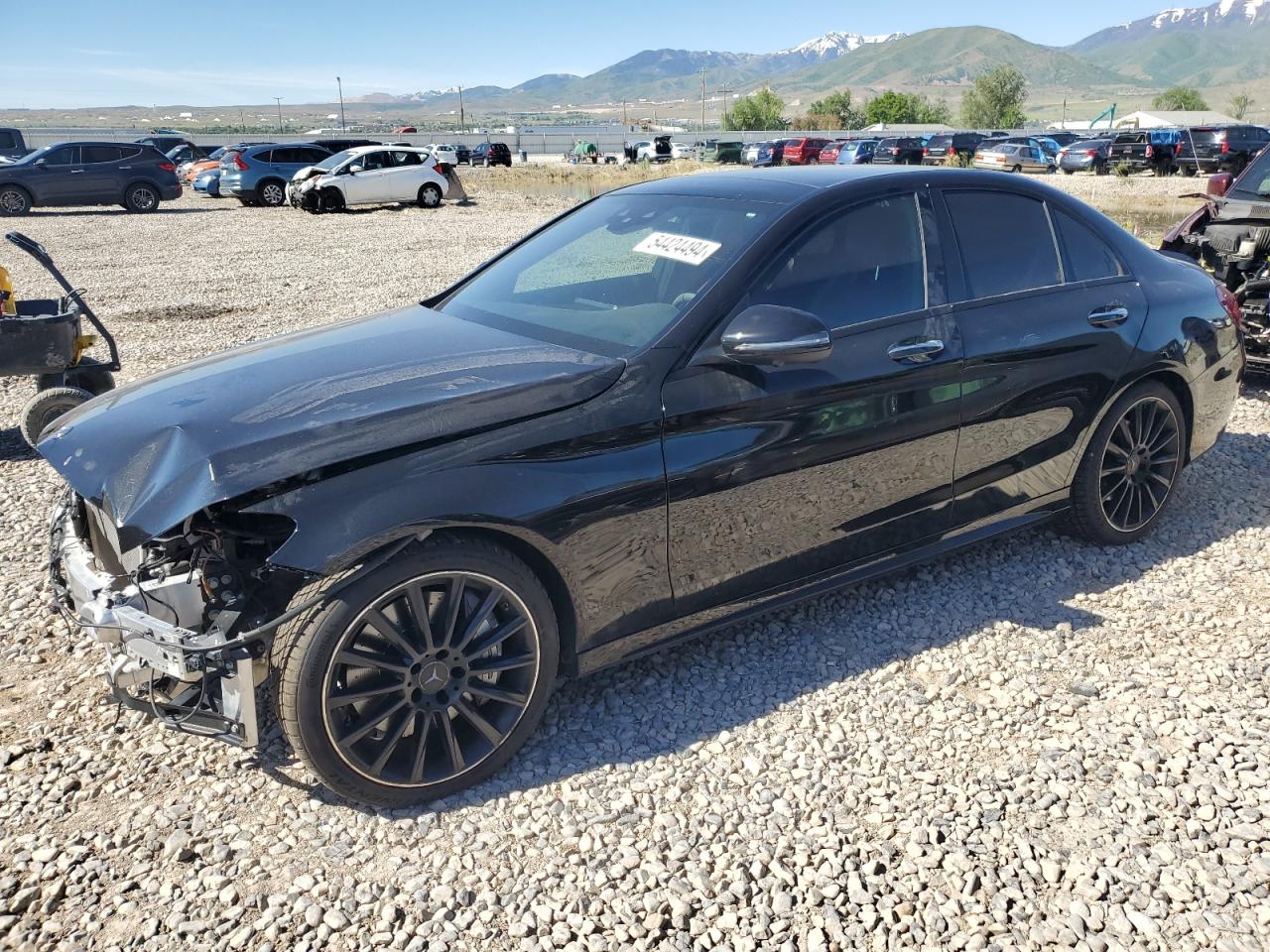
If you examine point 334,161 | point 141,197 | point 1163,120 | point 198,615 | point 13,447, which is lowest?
point 13,447

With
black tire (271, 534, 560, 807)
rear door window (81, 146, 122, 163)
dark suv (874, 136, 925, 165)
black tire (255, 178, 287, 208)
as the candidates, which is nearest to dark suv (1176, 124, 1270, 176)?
dark suv (874, 136, 925, 165)

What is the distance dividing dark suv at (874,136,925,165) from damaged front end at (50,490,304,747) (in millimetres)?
48062

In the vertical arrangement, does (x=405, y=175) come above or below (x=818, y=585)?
above

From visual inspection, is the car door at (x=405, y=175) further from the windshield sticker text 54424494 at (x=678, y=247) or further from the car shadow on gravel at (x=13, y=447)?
the windshield sticker text 54424494 at (x=678, y=247)

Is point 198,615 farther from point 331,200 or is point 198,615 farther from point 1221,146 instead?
point 1221,146

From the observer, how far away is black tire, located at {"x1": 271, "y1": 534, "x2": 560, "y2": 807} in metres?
2.61

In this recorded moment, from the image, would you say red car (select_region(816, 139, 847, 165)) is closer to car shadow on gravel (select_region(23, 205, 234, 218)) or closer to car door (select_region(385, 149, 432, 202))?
car door (select_region(385, 149, 432, 202))

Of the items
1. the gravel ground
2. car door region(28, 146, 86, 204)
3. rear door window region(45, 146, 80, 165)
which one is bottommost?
the gravel ground

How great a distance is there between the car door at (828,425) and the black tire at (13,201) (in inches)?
968

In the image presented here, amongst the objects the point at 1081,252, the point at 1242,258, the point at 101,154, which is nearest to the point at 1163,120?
the point at 101,154

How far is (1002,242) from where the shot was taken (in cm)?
400

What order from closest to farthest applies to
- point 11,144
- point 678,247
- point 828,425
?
point 828,425
point 678,247
point 11,144

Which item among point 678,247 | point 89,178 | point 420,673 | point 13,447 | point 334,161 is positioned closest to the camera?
Result: point 420,673

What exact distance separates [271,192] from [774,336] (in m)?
25.3
